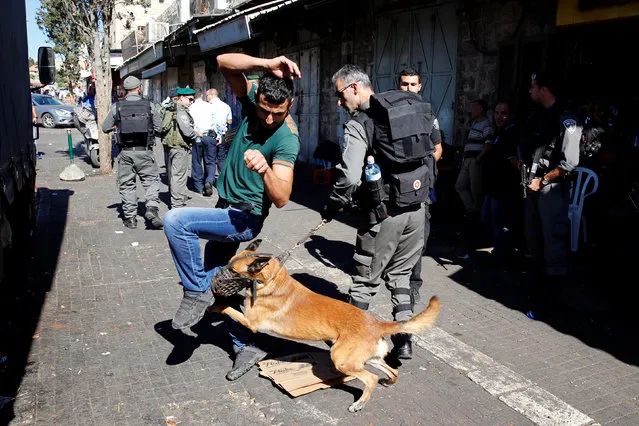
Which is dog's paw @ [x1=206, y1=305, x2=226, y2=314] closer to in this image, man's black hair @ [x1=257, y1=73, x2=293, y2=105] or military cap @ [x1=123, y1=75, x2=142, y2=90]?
man's black hair @ [x1=257, y1=73, x2=293, y2=105]

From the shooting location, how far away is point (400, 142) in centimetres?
366

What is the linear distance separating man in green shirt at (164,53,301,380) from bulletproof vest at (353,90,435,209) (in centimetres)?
57

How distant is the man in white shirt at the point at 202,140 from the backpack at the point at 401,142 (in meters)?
7.44

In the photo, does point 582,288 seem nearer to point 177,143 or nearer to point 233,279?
point 233,279

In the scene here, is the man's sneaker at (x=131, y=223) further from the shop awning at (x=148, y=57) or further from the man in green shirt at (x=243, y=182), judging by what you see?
the shop awning at (x=148, y=57)

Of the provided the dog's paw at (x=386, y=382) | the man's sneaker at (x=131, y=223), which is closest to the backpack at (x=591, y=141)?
the dog's paw at (x=386, y=382)

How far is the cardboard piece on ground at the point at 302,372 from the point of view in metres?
3.62

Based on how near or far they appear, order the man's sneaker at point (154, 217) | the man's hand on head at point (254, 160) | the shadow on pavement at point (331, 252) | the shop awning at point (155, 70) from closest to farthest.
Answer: the man's hand on head at point (254, 160) → the shadow on pavement at point (331, 252) → the man's sneaker at point (154, 217) → the shop awning at point (155, 70)

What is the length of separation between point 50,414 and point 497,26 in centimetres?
749

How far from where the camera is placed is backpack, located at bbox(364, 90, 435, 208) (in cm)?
362

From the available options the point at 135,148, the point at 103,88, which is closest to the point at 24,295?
the point at 135,148

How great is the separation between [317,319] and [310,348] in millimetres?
925

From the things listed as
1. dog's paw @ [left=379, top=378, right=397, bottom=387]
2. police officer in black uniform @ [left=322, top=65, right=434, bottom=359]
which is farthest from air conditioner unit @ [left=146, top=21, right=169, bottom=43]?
dog's paw @ [left=379, top=378, right=397, bottom=387]

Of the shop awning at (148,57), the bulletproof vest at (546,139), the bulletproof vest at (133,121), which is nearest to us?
the bulletproof vest at (546,139)
